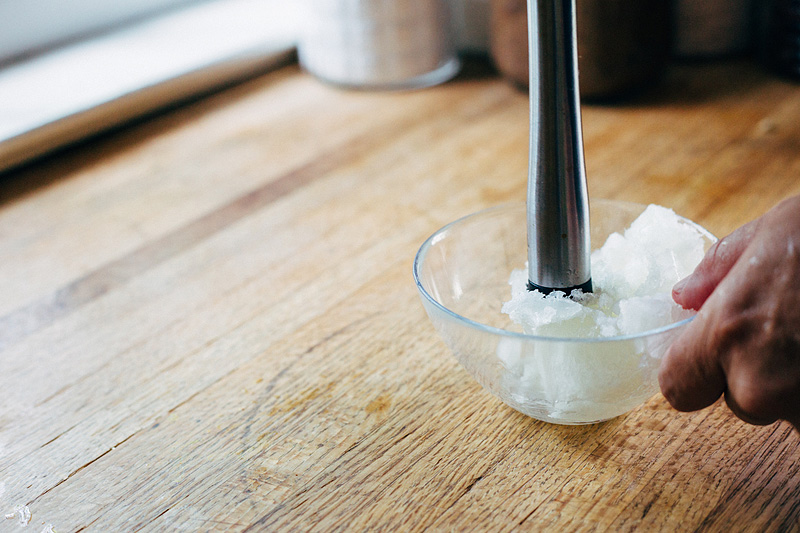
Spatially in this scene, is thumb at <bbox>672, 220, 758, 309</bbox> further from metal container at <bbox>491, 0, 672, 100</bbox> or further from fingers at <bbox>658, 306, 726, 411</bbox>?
metal container at <bbox>491, 0, 672, 100</bbox>

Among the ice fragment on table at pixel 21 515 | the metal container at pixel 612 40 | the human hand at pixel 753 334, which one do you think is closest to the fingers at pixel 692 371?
the human hand at pixel 753 334

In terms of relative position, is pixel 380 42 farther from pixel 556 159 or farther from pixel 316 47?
pixel 556 159

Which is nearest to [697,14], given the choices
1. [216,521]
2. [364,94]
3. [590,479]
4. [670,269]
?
[364,94]

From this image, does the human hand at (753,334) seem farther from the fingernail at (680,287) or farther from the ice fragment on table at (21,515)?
the ice fragment on table at (21,515)

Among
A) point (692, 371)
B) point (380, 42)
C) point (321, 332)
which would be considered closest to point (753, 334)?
point (692, 371)

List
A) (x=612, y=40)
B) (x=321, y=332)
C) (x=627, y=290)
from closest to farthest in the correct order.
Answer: (x=627, y=290) < (x=321, y=332) < (x=612, y=40)

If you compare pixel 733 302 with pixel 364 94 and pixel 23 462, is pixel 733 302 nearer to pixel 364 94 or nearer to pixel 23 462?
pixel 23 462
